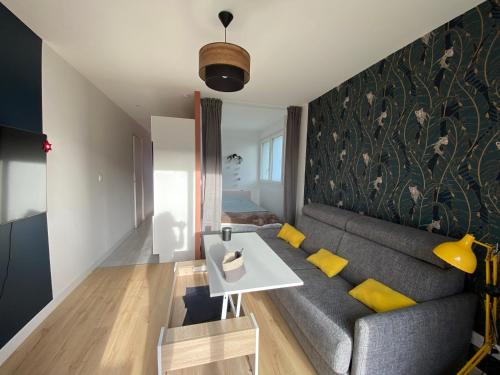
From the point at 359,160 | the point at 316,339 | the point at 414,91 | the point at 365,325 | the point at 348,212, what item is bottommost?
the point at 316,339

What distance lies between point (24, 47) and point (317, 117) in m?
3.15

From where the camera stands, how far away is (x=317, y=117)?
3092 mm

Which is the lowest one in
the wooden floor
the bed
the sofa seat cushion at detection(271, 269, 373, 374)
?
the wooden floor

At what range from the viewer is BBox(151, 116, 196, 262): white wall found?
2969 mm

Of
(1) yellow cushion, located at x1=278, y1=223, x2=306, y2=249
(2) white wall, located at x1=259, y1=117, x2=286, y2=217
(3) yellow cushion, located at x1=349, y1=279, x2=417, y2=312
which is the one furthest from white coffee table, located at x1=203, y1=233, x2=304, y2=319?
(2) white wall, located at x1=259, y1=117, x2=286, y2=217

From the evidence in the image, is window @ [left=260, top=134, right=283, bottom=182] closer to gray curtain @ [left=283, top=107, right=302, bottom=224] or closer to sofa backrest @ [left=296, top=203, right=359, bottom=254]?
gray curtain @ [left=283, top=107, right=302, bottom=224]

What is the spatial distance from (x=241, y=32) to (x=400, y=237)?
206 cm

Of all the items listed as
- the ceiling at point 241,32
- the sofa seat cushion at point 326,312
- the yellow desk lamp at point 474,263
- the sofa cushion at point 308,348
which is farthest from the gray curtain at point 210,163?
the yellow desk lamp at point 474,263

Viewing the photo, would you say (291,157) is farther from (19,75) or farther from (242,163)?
(19,75)

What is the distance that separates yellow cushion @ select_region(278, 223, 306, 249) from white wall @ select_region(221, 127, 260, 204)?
2756 millimetres

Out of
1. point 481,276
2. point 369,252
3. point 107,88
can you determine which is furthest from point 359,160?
point 107,88

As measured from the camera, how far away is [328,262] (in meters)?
2.00

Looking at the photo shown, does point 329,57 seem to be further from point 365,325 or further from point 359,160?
point 365,325

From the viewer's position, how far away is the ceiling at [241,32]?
56.0 inches
